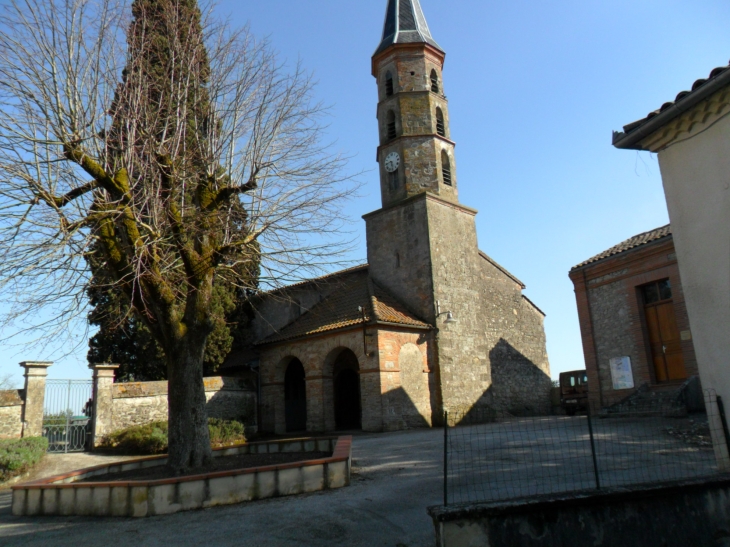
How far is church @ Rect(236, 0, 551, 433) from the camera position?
18.5 m

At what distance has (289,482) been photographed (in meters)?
7.56

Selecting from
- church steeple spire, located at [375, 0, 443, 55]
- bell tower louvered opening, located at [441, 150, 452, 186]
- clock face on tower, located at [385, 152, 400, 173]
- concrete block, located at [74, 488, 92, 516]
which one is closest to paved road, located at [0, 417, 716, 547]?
concrete block, located at [74, 488, 92, 516]

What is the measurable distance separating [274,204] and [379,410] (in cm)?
954

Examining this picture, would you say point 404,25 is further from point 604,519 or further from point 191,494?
point 604,519

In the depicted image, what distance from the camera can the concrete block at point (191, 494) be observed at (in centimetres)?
699

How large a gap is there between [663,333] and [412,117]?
1221 cm

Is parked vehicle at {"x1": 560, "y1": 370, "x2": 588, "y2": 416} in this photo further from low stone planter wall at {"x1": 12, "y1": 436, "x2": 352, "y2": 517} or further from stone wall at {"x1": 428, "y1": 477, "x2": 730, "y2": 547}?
stone wall at {"x1": 428, "y1": 477, "x2": 730, "y2": 547}

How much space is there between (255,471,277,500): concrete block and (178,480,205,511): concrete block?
730mm

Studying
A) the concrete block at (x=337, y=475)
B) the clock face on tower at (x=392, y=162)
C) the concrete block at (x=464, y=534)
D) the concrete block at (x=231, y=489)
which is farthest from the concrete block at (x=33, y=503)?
the clock face on tower at (x=392, y=162)

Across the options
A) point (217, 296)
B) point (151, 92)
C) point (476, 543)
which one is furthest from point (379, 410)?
point (476, 543)

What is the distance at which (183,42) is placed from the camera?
1087 cm

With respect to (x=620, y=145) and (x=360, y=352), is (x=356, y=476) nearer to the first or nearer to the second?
(x=620, y=145)

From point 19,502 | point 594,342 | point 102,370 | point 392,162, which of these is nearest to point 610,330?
point 594,342

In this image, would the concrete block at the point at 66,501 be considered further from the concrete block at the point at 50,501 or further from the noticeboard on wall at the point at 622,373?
the noticeboard on wall at the point at 622,373
